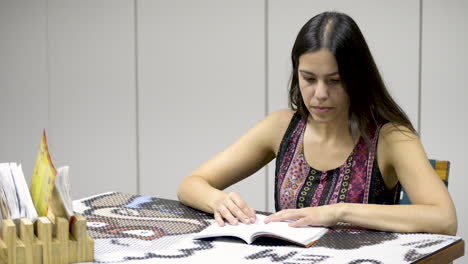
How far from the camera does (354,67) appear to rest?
2.13m

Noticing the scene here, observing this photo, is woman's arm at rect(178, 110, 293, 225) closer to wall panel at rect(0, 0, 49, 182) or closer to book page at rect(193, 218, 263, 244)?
book page at rect(193, 218, 263, 244)

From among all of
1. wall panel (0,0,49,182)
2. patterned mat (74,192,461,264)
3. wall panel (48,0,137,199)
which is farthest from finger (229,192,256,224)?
wall panel (0,0,49,182)

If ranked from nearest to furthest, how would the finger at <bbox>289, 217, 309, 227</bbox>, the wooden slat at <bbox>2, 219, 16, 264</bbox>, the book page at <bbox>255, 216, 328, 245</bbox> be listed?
the wooden slat at <bbox>2, 219, 16, 264</bbox>
the book page at <bbox>255, 216, 328, 245</bbox>
the finger at <bbox>289, 217, 309, 227</bbox>

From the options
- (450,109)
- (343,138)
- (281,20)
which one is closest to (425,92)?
(450,109)

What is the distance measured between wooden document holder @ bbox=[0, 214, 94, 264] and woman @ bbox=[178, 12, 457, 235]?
441 millimetres

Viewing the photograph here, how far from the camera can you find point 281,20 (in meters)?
3.85

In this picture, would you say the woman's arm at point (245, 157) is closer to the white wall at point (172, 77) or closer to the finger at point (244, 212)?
the finger at point (244, 212)

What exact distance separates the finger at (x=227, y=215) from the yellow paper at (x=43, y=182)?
498 millimetres

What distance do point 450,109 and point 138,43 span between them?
5.76ft

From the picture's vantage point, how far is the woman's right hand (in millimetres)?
1934

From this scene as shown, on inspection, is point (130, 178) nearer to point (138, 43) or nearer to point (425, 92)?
point (138, 43)

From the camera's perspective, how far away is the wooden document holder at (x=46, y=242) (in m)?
1.59

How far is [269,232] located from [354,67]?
2.03 ft

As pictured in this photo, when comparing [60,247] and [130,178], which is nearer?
[60,247]
